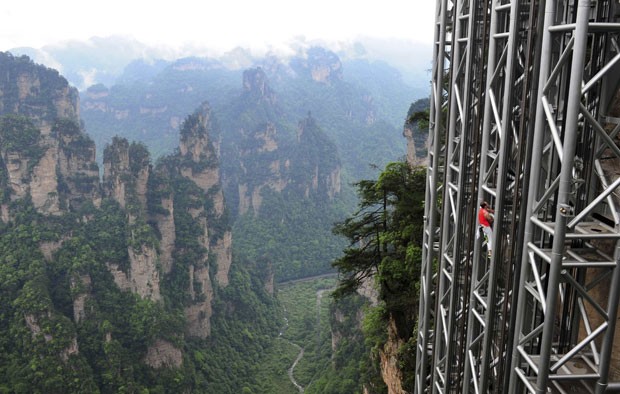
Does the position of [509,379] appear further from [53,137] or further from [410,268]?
[53,137]

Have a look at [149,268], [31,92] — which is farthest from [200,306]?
[31,92]

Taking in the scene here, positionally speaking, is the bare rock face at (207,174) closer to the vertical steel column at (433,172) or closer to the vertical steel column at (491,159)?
the vertical steel column at (433,172)

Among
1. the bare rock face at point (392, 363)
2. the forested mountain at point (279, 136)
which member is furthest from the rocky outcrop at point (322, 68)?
the bare rock face at point (392, 363)

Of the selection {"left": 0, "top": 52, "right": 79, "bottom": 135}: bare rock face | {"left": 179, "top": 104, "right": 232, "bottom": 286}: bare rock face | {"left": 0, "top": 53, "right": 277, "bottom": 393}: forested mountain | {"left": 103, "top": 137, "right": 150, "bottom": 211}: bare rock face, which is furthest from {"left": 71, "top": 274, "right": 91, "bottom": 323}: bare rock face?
{"left": 0, "top": 52, "right": 79, "bottom": 135}: bare rock face

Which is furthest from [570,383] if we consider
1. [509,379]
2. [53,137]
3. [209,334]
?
[53,137]

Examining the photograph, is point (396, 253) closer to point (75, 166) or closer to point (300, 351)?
point (300, 351)

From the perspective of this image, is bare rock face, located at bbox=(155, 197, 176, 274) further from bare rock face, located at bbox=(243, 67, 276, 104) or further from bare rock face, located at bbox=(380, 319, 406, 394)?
bare rock face, located at bbox=(243, 67, 276, 104)
